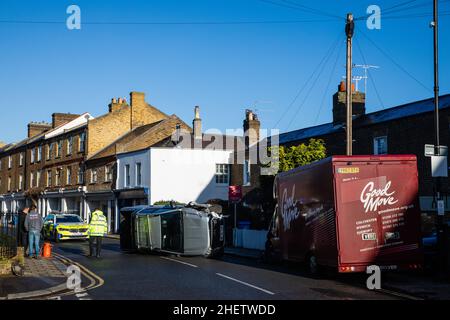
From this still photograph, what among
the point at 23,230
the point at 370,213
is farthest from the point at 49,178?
the point at 370,213

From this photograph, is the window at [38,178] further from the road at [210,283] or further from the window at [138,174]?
the road at [210,283]

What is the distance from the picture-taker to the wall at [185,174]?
39406mm

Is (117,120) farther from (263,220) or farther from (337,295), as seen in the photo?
(337,295)

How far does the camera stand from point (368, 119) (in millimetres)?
29094

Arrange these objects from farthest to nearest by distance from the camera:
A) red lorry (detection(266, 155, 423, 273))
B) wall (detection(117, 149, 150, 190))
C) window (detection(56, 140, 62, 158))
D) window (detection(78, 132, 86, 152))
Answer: window (detection(56, 140, 62, 158))
window (detection(78, 132, 86, 152))
wall (detection(117, 149, 150, 190))
red lorry (detection(266, 155, 423, 273))

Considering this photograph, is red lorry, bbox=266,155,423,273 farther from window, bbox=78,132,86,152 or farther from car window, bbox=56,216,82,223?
window, bbox=78,132,86,152

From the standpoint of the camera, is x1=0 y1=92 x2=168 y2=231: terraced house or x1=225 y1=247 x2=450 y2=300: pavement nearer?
x1=225 y1=247 x2=450 y2=300: pavement

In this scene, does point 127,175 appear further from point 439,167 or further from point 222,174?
point 439,167

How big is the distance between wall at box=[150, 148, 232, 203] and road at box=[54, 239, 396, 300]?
65.8ft

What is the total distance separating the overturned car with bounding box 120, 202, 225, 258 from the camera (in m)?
21.3

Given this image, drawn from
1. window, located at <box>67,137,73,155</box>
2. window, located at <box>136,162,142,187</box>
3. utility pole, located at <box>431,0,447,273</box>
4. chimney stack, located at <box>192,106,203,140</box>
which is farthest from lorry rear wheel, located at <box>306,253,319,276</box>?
window, located at <box>67,137,73,155</box>

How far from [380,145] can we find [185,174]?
17.4 meters

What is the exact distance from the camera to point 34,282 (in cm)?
1352

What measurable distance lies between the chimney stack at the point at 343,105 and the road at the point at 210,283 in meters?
14.3
